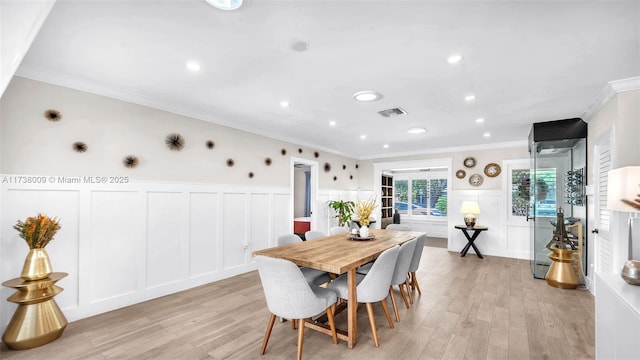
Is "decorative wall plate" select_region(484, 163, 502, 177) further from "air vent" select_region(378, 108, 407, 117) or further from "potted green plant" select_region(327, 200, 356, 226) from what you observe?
"air vent" select_region(378, 108, 407, 117)

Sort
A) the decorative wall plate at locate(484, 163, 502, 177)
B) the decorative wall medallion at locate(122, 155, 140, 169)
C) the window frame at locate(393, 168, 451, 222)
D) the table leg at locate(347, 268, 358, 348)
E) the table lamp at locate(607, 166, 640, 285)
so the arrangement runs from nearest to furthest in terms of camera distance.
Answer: the table lamp at locate(607, 166, 640, 285), the table leg at locate(347, 268, 358, 348), the decorative wall medallion at locate(122, 155, 140, 169), the decorative wall plate at locate(484, 163, 502, 177), the window frame at locate(393, 168, 451, 222)

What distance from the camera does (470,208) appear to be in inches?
234

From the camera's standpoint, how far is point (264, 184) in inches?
199

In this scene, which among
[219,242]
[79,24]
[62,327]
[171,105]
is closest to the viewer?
[79,24]

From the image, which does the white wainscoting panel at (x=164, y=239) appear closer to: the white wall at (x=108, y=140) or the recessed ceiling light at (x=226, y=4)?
the white wall at (x=108, y=140)

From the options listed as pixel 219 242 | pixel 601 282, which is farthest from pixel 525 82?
pixel 219 242

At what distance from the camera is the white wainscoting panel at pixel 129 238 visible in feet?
8.84

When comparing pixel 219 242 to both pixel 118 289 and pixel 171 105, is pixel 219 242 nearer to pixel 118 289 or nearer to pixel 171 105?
pixel 118 289

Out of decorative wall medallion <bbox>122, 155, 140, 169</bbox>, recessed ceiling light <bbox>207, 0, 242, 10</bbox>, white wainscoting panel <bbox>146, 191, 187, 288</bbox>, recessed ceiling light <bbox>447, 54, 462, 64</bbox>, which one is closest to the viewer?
recessed ceiling light <bbox>207, 0, 242, 10</bbox>

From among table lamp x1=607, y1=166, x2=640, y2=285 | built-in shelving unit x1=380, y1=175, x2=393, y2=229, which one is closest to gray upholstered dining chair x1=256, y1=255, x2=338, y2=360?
table lamp x1=607, y1=166, x2=640, y2=285

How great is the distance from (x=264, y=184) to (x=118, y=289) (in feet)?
8.20

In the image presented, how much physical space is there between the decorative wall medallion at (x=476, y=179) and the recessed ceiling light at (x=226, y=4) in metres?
6.10

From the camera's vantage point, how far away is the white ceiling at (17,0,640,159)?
5.88 feet

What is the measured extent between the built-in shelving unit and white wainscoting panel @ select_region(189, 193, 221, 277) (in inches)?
194
